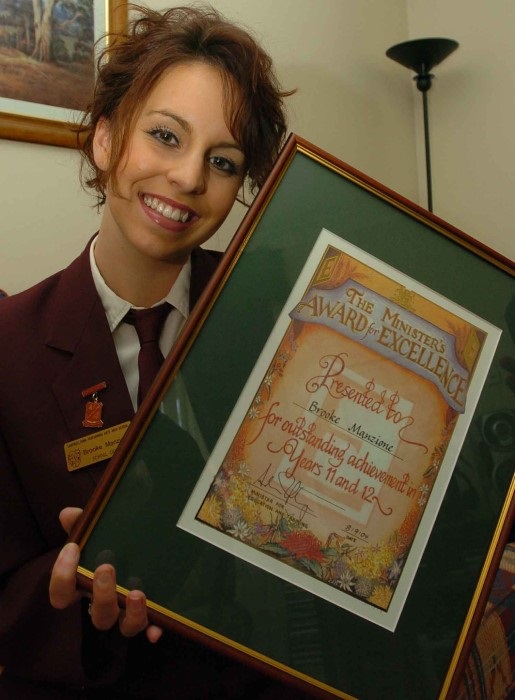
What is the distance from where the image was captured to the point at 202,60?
99 centimetres

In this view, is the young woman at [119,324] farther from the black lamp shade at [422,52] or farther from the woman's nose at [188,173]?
the black lamp shade at [422,52]

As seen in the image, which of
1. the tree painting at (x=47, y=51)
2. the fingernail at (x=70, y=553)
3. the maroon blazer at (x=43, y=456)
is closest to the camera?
the fingernail at (x=70, y=553)

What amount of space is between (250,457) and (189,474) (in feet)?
0.22

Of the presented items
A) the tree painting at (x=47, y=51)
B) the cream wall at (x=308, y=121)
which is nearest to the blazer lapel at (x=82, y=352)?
the cream wall at (x=308, y=121)

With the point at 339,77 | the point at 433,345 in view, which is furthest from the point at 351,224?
the point at 339,77

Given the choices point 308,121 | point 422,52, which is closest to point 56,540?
point 308,121

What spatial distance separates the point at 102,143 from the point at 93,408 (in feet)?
1.39

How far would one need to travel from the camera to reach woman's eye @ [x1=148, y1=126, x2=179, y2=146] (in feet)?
3.14

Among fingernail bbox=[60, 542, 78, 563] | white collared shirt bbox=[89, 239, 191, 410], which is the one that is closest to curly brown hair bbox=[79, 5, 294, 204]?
white collared shirt bbox=[89, 239, 191, 410]

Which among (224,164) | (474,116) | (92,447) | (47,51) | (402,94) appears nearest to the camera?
(92,447)

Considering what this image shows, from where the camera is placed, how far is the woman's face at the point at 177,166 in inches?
37.4

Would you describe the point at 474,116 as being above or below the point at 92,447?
above

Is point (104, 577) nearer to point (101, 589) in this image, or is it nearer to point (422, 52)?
point (101, 589)

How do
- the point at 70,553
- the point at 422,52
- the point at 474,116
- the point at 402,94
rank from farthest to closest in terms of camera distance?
the point at 402,94 < the point at 474,116 < the point at 422,52 < the point at 70,553
